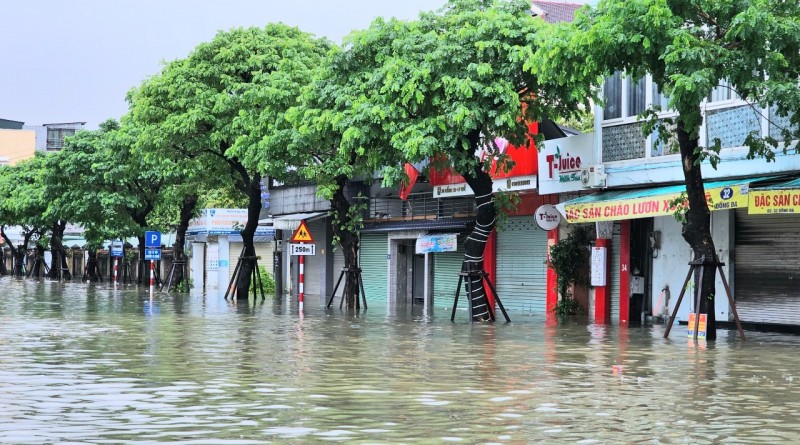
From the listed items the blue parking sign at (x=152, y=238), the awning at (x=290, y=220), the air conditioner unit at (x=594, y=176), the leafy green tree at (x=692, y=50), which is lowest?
the blue parking sign at (x=152, y=238)

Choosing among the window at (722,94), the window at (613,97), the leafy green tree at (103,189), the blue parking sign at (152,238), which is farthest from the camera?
the leafy green tree at (103,189)

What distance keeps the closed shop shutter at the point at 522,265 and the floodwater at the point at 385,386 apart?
11.0 m

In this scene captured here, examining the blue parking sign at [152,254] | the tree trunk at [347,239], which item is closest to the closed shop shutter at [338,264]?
the blue parking sign at [152,254]

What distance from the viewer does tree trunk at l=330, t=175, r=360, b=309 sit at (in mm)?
34938

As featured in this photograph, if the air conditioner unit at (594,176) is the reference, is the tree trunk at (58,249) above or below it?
below

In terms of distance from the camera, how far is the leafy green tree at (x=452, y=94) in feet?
86.0

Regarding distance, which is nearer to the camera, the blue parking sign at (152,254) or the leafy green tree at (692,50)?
the leafy green tree at (692,50)

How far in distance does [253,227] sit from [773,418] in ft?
107

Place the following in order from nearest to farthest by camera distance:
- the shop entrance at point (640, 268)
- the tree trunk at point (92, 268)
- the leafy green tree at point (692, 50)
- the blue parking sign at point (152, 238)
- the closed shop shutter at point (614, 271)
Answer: the leafy green tree at point (692, 50) < the shop entrance at point (640, 268) < the closed shop shutter at point (614, 271) < the blue parking sign at point (152, 238) < the tree trunk at point (92, 268)

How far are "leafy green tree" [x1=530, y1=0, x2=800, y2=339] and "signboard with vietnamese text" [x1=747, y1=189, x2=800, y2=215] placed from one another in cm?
154

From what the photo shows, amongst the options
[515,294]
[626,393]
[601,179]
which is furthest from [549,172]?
[626,393]

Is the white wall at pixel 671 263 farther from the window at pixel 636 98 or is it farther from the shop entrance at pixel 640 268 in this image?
the window at pixel 636 98

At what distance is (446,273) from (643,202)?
48.3 feet

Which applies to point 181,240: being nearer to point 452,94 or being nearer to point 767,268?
point 452,94
